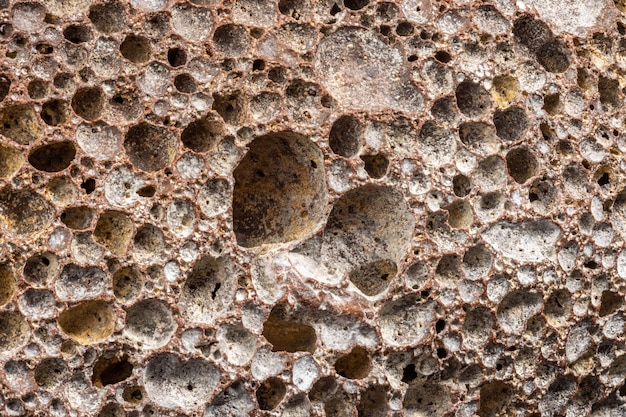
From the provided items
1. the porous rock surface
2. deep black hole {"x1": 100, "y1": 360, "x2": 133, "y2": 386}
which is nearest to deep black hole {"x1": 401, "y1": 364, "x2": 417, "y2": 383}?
the porous rock surface

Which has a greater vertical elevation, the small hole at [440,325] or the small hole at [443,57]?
the small hole at [443,57]

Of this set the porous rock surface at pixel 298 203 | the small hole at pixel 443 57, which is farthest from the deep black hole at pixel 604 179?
the small hole at pixel 443 57

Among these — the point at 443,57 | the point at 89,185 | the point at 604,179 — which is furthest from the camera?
the point at 604,179

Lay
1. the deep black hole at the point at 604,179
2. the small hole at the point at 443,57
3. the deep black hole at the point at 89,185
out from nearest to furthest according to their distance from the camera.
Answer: the deep black hole at the point at 89,185 < the small hole at the point at 443,57 < the deep black hole at the point at 604,179

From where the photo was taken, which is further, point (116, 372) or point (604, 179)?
point (604, 179)

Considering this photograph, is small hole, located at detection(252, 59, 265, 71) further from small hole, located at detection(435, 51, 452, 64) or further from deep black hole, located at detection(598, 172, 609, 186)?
deep black hole, located at detection(598, 172, 609, 186)

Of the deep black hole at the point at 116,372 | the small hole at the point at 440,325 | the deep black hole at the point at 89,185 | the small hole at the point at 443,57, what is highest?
the small hole at the point at 443,57

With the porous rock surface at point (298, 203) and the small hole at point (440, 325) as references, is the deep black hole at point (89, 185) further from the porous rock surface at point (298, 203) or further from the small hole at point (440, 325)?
the small hole at point (440, 325)

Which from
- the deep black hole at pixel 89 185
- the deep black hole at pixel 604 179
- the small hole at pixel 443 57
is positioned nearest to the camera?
the deep black hole at pixel 89 185

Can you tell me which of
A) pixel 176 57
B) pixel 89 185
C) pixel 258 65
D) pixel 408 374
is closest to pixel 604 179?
pixel 408 374

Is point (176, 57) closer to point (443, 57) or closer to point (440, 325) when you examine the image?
point (443, 57)
